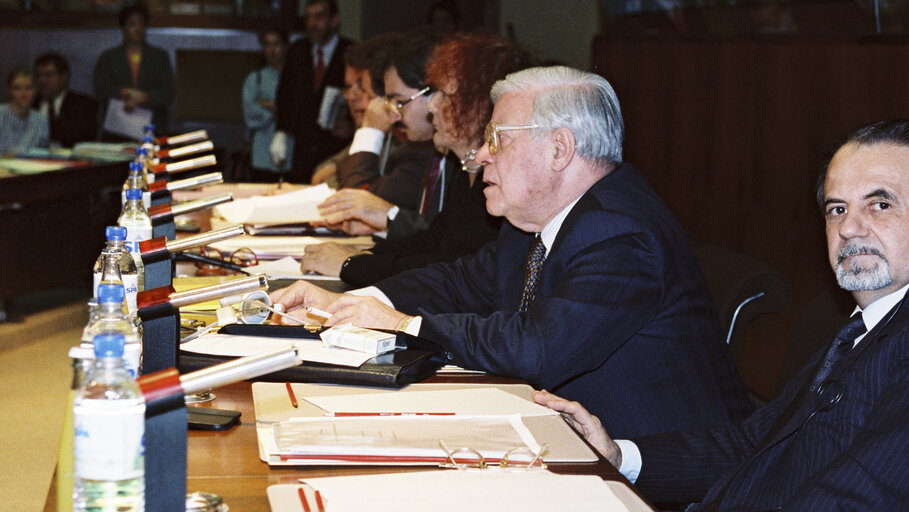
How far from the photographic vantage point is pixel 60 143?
7.91m

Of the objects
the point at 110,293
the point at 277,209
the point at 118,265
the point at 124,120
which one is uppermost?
the point at 110,293

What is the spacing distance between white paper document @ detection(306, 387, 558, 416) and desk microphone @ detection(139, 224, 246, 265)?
0.97 feet

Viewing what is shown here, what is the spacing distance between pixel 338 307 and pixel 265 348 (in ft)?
1.01

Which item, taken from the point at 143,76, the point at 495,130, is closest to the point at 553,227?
the point at 495,130

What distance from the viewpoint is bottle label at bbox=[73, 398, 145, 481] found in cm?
98

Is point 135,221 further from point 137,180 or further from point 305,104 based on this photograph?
point 305,104

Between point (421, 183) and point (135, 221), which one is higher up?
point (135, 221)

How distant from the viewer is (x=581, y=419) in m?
1.76

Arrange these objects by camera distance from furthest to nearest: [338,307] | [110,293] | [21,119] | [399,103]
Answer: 1. [21,119]
2. [399,103]
3. [338,307]
4. [110,293]

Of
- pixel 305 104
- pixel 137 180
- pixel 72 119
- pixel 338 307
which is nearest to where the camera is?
pixel 338 307

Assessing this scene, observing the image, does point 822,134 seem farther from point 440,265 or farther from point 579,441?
point 579,441

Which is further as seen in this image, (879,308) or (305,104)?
(305,104)

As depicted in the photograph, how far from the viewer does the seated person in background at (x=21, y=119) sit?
280 inches

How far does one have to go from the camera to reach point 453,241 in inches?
124
